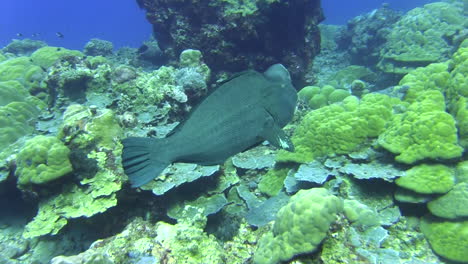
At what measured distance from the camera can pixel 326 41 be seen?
54.9 feet

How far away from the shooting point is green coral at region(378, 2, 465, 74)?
985cm

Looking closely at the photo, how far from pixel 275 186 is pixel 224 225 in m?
1.03

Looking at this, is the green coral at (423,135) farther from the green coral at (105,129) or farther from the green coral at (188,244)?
the green coral at (105,129)

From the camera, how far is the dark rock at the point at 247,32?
A: 8758mm

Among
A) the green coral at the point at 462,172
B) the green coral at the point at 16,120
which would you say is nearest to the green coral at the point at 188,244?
the green coral at the point at 462,172

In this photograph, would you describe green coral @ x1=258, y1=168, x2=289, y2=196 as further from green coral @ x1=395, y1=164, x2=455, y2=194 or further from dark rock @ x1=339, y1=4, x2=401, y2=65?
dark rock @ x1=339, y1=4, x2=401, y2=65

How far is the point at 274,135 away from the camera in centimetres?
211

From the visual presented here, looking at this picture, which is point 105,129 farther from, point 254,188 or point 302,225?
point 302,225

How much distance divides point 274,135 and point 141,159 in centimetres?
95

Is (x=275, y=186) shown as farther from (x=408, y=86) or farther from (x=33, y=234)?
(x=33, y=234)

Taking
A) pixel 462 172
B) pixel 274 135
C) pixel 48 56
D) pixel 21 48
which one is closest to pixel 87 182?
pixel 274 135

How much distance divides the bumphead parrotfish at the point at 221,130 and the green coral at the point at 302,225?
2.84 feet

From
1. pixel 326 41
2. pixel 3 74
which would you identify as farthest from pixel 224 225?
pixel 326 41

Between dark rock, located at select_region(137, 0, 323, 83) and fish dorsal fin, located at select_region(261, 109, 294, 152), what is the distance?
7.29m
